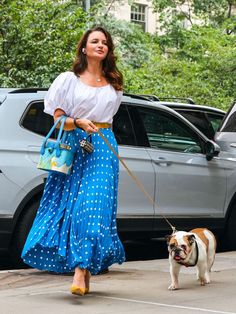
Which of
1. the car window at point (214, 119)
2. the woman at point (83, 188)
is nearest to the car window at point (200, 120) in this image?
the car window at point (214, 119)

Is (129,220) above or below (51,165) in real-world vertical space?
below

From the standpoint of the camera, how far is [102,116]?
6.68m

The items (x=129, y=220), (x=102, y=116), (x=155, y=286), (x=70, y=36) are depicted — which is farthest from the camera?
(x=70, y=36)

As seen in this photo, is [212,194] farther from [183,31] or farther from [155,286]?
[183,31]

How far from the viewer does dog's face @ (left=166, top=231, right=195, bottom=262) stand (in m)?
6.91

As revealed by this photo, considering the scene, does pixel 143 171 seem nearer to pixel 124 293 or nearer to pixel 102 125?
pixel 124 293

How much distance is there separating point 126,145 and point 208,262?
7.04ft

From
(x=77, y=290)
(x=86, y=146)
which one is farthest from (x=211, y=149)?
(x=77, y=290)

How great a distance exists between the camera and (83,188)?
6.60 metres

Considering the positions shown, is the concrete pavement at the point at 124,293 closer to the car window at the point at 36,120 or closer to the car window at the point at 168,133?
the car window at the point at 36,120

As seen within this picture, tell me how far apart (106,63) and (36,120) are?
1.97 metres

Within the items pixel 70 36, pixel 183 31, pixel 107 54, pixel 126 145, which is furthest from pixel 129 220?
pixel 183 31

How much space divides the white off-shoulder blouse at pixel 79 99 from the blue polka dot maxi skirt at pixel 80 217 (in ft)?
0.47

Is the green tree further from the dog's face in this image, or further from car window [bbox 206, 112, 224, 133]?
the dog's face
